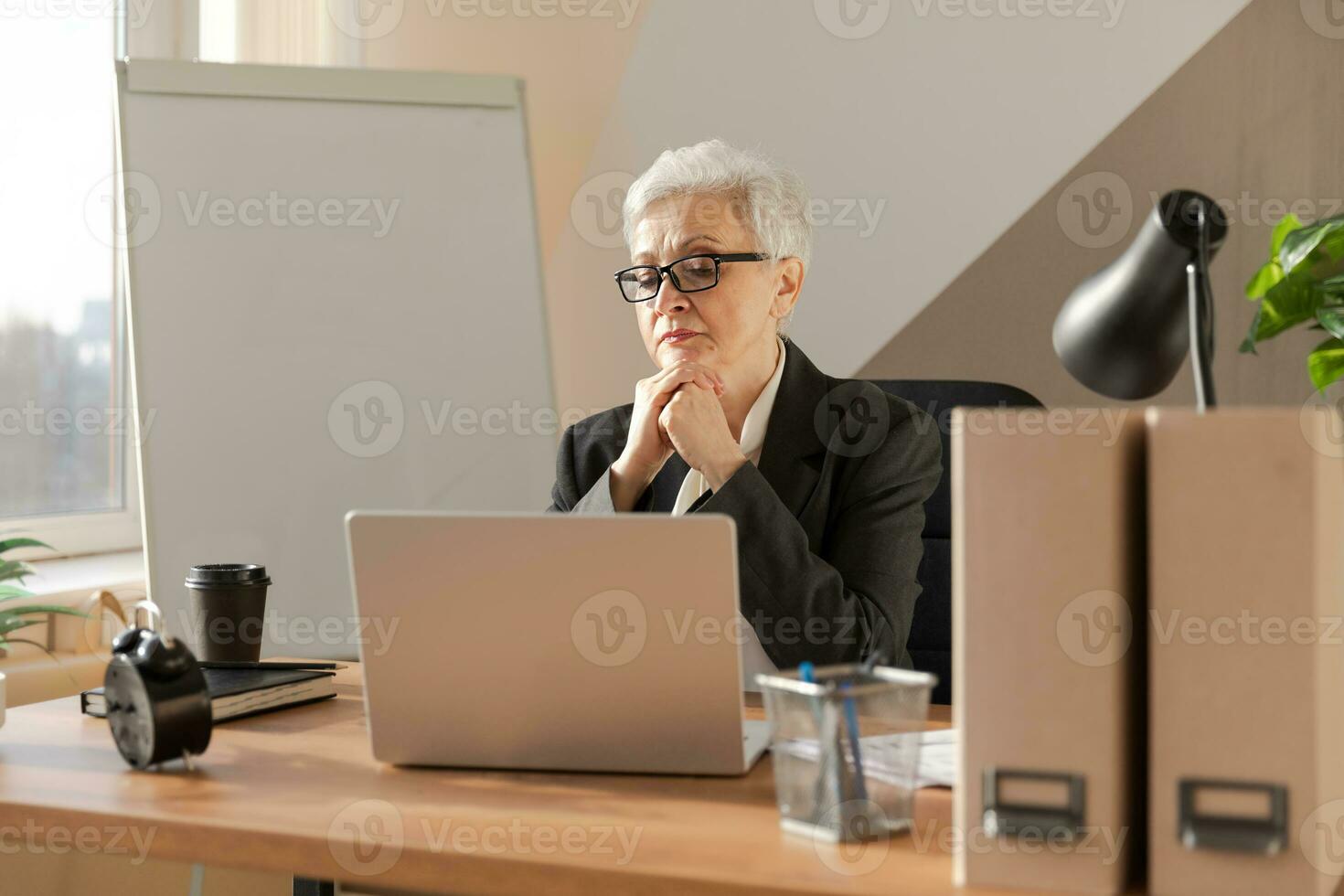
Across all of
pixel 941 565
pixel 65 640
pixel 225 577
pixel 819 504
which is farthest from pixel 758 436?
pixel 65 640

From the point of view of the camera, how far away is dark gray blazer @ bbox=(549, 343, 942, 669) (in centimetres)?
148

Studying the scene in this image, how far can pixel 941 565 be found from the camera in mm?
1841

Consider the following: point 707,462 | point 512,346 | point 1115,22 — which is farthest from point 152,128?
point 1115,22

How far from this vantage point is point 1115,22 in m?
2.52

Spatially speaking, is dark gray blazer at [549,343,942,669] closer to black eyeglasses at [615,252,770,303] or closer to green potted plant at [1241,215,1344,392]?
black eyeglasses at [615,252,770,303]

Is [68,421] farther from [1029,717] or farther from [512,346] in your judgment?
[1029,717]

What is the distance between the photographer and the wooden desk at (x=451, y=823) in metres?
0.86

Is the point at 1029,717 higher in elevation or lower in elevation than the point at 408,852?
higher

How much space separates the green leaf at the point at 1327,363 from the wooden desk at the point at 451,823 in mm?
1127

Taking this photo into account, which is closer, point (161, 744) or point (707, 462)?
point (161, 744)

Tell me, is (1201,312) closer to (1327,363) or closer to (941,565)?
(941,565)

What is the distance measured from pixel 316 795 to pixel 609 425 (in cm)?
97

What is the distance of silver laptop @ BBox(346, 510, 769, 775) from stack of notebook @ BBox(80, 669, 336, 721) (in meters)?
0.25

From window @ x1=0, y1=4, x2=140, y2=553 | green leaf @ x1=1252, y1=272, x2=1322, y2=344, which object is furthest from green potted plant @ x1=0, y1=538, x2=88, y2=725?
green leaf @ x1=1252, y1=272, x2=1322, y2=344
